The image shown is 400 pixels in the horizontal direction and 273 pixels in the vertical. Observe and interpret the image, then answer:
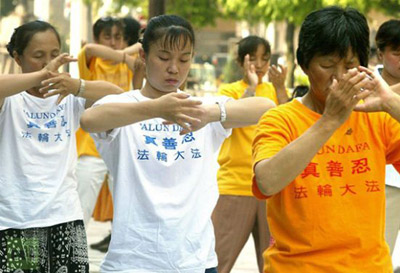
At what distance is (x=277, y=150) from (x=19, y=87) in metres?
1.82

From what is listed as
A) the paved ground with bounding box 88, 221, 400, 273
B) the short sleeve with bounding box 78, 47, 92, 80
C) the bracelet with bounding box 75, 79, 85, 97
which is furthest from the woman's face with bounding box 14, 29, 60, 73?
the paved ground with bounding box 88, 221, 400, 273

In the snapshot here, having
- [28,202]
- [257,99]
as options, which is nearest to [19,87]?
[28,202]

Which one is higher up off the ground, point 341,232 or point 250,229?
point 341,232

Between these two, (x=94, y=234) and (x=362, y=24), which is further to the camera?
(x=94, y=234)

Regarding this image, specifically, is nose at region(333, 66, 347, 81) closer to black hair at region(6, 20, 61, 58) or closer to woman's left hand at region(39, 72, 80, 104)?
woman's left hand at region(39, 72, 80, 104)

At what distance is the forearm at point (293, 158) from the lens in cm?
338

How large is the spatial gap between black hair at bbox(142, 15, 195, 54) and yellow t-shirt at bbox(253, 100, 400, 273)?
40.2 inches

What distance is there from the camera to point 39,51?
18.0 feet

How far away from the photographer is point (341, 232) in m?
3.59

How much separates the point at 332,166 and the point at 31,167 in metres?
2.15

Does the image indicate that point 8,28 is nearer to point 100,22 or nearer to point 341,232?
point 100,22

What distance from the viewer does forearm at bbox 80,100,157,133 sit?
4.16 m

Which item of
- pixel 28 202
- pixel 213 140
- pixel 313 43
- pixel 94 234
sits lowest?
pixel 94 234

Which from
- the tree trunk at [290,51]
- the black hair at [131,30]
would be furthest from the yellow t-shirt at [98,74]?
the tree trunk at [290,51]
